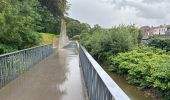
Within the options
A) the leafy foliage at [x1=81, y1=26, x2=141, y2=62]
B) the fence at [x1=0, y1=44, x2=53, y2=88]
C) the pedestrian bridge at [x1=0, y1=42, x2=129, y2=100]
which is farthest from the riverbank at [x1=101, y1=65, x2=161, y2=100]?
the leafy foliage at [x1=81, y1=26, x2=141, y2=62]

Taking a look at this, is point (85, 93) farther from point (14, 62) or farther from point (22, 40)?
point (22, 40)

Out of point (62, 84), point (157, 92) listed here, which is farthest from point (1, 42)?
point (157, 92)

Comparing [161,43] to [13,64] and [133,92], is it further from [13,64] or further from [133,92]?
[13,64]

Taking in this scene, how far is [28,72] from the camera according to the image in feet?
41.0

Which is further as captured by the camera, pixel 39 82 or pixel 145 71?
pixel 145 71

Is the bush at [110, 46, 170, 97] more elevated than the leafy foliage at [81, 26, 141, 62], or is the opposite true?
the leafy foliage at [81, 26, 141, 62]

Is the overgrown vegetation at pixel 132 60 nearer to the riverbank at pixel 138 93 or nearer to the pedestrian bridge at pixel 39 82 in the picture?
the riverbank at pixel 138 93

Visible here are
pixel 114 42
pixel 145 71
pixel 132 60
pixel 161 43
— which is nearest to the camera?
pixel 145 71

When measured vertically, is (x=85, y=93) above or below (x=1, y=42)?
below

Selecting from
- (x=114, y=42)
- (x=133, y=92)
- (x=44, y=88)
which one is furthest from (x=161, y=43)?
(x=44, y=88)

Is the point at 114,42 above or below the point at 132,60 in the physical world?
above

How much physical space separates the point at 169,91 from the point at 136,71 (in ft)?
10.3

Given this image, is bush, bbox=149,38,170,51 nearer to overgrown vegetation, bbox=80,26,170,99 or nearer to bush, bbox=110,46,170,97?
overgrown vegetation, bbox=80,26,170,99

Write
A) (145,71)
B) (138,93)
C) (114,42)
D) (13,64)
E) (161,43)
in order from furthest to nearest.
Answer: (161,43) < (114,42) < (145,71) < (138,93) < (13,64)
